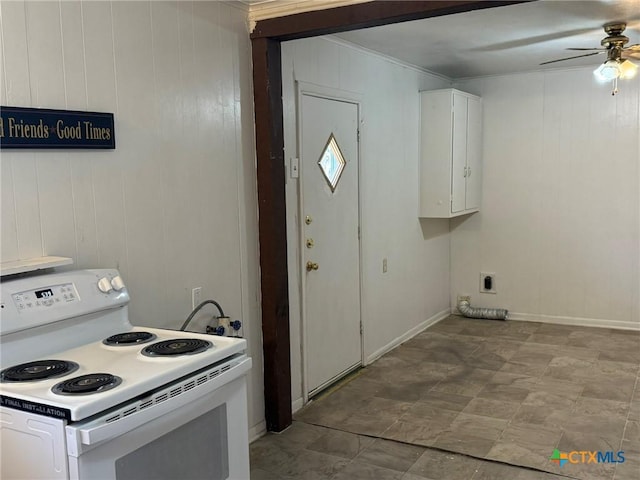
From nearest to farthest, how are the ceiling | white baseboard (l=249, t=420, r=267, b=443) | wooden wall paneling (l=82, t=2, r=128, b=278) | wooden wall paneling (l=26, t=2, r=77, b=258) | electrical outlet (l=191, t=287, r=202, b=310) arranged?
1. wooden wall paneling (l=26, t=2, r=77, b=258)
2. wooden wall paneling (l=82, t=2, r=128, b=278)
3. electrical outlet (l=191, t=287, r=202, b=310)
4. white baseboard (l=249, t=420, r=267, b=443)
5. the ceiling

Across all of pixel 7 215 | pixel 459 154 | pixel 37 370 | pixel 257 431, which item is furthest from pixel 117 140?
pixel 459 154

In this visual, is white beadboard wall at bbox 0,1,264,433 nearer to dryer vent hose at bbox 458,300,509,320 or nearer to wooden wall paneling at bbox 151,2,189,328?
wooden wall paneling at bbox 151,2,189,328

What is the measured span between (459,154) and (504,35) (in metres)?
1.51

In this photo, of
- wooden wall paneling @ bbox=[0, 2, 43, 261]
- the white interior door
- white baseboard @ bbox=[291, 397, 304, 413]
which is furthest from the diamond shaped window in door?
wooden wall paneling @ bbox=[0, 2, 43, 261]

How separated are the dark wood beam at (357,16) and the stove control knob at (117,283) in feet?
5.09

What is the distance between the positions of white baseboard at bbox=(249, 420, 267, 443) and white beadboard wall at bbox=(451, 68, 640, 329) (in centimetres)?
335

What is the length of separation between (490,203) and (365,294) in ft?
6.99

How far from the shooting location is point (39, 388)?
172cm

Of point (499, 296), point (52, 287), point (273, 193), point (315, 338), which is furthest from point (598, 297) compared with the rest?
point (52, 287)

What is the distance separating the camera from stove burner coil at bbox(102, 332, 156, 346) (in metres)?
2.19

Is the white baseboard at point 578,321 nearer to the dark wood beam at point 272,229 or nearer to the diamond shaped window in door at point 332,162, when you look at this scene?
the diamond shaped window in door at point 332,162

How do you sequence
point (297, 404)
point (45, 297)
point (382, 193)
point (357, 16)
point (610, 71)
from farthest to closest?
1. point (382, 193)
2. point (610, 71)
3. point (297, 404)
4. point (357, 16)
5. point (45, 297)

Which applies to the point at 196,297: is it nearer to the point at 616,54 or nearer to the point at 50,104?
the point at 50,104

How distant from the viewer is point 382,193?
4.80 meters
